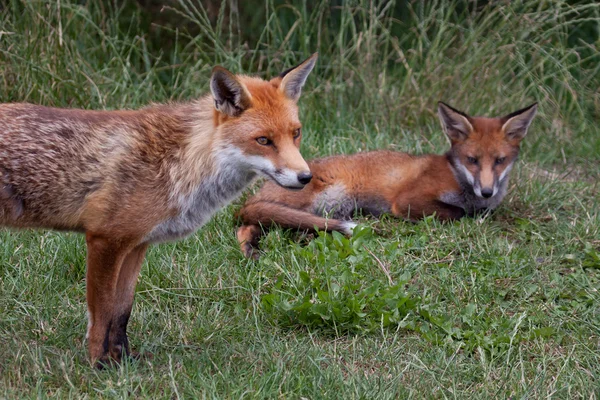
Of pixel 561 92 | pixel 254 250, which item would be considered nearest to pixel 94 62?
pixel 254 250

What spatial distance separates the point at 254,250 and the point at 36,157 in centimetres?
177

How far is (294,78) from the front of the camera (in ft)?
13.0

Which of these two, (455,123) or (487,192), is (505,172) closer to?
(487,192)

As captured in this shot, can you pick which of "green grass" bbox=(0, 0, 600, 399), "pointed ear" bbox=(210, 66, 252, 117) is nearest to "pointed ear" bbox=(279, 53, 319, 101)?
"pointed ear" bbox=(210, 66, 252, 117)

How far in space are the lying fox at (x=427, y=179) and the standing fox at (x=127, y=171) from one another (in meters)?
1.67

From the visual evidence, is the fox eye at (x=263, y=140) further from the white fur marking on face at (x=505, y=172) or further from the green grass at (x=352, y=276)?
the white fur marking on face at (x=505, y=172)

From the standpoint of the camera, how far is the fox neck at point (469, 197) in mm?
5668

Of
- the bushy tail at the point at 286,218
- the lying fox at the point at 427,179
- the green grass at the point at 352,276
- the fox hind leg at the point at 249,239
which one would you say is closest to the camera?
the green grass at the point at 352,276

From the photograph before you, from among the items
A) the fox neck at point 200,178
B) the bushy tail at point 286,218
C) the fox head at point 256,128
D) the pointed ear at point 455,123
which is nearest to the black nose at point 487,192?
the pointed ear at point 455,123

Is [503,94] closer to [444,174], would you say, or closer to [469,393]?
[444,174]

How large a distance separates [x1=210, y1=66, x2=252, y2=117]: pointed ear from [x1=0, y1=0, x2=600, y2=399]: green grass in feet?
3.66

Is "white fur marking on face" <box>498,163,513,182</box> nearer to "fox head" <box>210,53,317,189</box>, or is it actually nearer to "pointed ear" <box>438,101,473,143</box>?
"pointed ear" <box>438,101,473,143</box>

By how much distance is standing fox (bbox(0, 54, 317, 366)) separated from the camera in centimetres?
355

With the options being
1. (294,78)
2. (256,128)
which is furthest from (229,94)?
(294,78)
